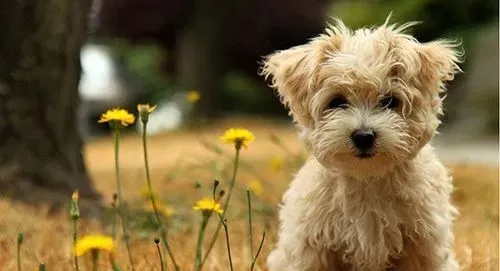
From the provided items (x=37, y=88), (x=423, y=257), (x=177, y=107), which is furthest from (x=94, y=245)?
(x=177, y=107)

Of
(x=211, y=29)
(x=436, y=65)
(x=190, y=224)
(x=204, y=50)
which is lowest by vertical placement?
(x=190, y=224)

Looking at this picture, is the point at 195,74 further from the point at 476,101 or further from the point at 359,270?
the point at 359,270

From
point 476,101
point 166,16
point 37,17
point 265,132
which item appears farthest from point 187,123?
point 37,17

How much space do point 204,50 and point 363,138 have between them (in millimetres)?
9997

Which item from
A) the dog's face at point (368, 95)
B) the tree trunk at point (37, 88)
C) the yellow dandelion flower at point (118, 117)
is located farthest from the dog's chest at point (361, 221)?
the tree trunk at point (37, 88)

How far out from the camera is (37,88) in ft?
12.8

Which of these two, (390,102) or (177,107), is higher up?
(177,107)

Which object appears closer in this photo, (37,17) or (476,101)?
(37,17)

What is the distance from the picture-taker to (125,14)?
12.8 meters

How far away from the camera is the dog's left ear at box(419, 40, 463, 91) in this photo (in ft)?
7.95

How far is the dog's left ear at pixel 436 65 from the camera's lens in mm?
2422

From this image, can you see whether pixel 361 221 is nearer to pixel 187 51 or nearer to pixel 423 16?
pixel 423 16

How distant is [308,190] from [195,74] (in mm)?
9649

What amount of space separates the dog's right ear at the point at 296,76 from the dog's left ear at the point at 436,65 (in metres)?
0.29
